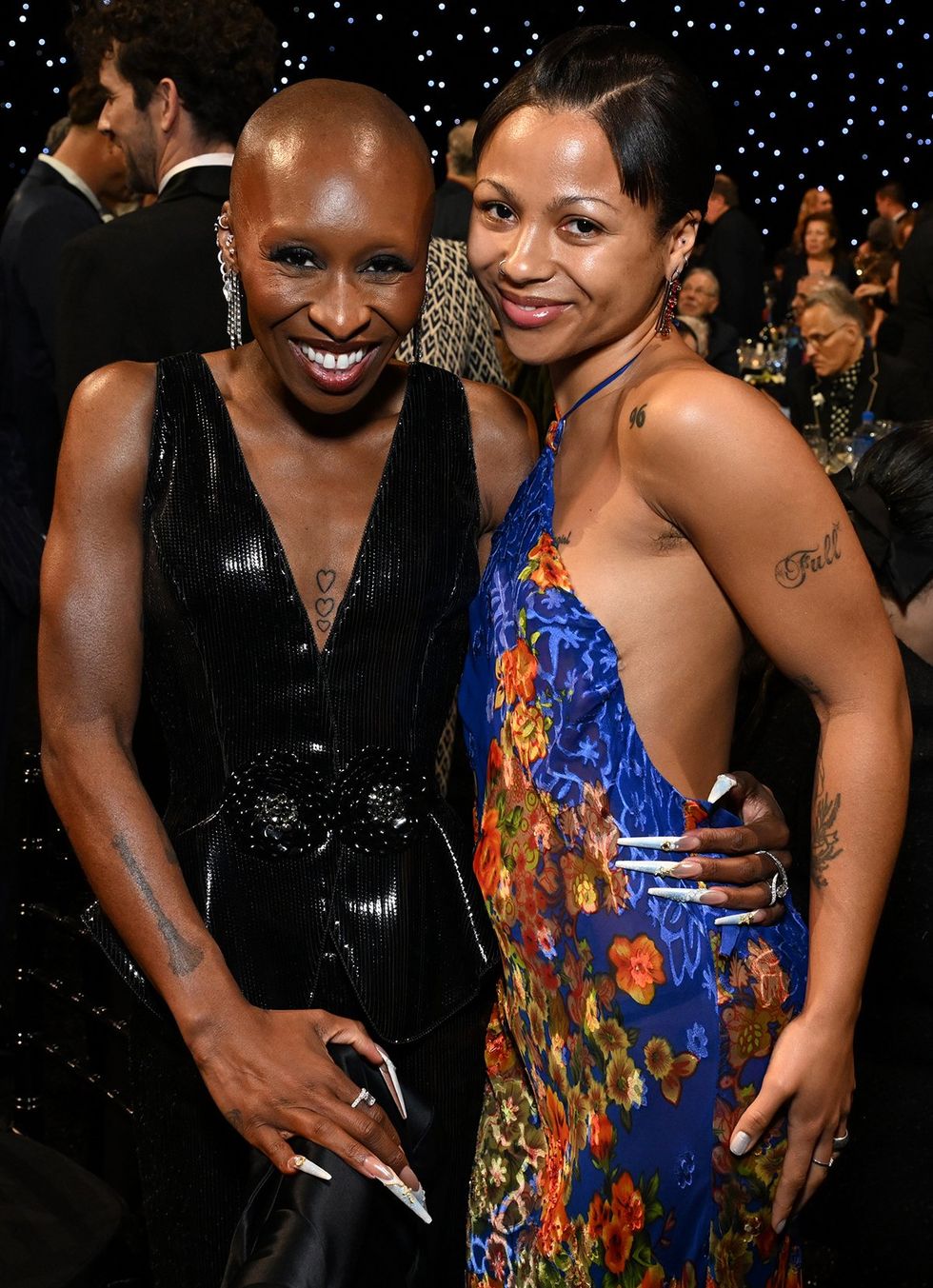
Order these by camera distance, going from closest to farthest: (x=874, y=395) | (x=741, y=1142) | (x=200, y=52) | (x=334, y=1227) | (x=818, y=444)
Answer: (x=334, y=1227), (x=741, y=1142), (x=200, y=52), (x=818, y=444), (x=874, y=395)

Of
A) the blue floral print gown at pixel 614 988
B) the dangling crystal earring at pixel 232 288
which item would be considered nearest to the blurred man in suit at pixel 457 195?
the dangling crystal earring at pixel 232 288

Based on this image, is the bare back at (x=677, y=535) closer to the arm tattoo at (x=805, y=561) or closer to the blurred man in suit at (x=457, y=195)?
the arm tattoo at (x=805, y=561)

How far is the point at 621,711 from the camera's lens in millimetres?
1616

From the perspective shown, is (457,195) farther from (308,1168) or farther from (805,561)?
(308,1168)

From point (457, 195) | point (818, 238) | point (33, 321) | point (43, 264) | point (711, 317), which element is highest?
point (818, 238)

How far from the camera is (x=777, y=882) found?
170 centimetres

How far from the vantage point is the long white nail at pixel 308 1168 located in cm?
147

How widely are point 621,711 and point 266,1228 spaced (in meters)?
0.61

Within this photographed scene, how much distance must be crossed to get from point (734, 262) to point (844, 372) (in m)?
4.56

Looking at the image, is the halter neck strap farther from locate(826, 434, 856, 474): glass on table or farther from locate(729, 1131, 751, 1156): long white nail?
locate(826, 434, 856, 474): glass on table

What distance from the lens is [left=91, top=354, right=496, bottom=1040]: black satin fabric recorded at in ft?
5.50

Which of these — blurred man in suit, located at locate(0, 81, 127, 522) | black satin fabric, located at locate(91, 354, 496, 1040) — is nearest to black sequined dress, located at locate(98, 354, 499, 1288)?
black satin fabric, located at locate(91, 354, 496, 1040)

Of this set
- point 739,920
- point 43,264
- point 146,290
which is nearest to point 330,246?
point 739,920

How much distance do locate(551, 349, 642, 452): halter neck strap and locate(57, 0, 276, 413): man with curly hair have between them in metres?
1.39
